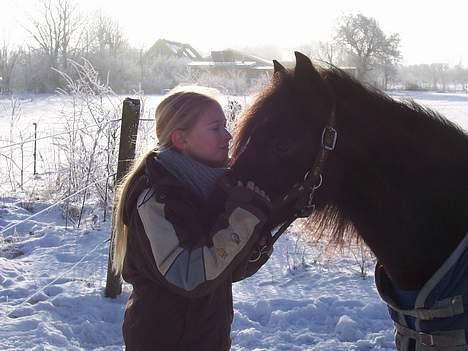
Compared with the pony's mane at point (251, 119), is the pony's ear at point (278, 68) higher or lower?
higher

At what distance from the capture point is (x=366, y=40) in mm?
38156

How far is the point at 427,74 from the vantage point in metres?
77.0

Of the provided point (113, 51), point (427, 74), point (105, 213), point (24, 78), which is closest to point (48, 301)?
point (105, 213)

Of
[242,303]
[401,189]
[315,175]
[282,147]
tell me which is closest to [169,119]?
[282,147]

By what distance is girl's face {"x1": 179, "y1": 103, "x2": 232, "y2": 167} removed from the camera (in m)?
1.76

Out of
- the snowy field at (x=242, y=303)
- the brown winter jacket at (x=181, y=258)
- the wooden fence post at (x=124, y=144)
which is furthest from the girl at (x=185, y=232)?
the wooden fence post at (x=124, y=144)

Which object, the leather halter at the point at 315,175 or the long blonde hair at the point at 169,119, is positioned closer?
the leather halter at the point at 315,175

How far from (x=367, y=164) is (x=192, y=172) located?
1.91 feet

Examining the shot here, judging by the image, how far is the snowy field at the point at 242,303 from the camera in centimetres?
349

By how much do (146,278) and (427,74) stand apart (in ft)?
270

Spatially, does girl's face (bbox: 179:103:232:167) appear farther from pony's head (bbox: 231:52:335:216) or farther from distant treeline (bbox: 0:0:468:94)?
distant treeline (bbox: 0:0:468:94)

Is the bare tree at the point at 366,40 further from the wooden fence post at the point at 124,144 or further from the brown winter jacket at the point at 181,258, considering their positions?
the brown winter jacket at the point at 181,258

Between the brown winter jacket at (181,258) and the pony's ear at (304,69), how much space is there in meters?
0.43

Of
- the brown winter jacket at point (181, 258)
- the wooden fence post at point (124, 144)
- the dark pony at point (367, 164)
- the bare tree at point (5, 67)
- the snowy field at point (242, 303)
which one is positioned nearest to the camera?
the brown winter jacket at point (181, 258)
